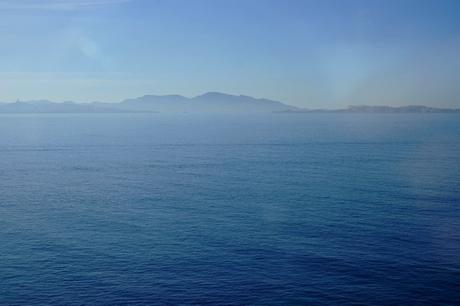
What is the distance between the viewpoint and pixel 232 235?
63062 mm

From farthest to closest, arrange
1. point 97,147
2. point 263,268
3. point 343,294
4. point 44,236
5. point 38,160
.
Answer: point 97,147
point 38,160
point 44,236
point 263,268
point 343,294

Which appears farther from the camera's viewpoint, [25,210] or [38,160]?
[38,160]

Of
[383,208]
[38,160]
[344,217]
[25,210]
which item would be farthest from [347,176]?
[38,160]

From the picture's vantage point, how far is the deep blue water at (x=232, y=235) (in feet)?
156

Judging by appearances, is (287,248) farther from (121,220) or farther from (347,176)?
(347,176)

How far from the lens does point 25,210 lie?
7494 cm

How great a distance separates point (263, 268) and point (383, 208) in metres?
30.8

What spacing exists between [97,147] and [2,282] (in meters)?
128

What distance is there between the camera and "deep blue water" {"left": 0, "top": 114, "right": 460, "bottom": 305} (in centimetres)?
4744

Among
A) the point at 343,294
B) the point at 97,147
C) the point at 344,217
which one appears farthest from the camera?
the point at 97,147

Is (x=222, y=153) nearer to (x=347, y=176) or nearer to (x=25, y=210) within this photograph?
(x=347, y=176)

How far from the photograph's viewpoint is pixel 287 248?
2288 inches

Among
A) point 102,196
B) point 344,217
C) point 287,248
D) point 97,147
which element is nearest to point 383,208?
point 344,217

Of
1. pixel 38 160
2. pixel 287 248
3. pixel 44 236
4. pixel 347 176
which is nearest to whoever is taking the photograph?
pixel 287 248
